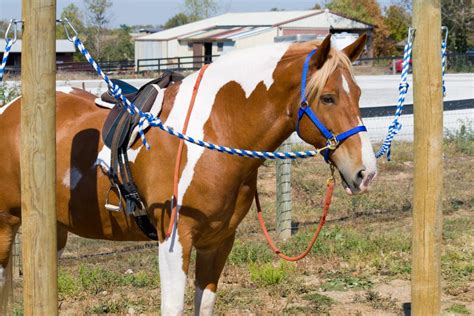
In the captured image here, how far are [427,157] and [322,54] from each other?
2.56ft

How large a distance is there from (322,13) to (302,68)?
185ft

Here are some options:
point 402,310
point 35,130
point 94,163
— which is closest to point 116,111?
point 94,163

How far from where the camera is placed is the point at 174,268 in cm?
398

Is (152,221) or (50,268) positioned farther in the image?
(152,221)

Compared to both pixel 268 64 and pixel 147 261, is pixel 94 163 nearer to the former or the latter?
pixel 268 64

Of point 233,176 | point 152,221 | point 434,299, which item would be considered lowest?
point 434,299

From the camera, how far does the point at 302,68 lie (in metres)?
3.81

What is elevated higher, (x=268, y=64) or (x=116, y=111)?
(x=268, y=64)

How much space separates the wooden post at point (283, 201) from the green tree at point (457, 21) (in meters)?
34.3

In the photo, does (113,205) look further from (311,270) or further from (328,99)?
(311,270)

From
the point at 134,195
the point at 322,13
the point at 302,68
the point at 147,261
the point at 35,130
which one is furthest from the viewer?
the point at 322,13

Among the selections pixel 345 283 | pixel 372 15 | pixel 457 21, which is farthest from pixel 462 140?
pixel 372 15

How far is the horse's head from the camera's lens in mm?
3615

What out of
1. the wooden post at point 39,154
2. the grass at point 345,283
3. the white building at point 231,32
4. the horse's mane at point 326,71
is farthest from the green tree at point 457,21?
the wooden post at point 39,154
